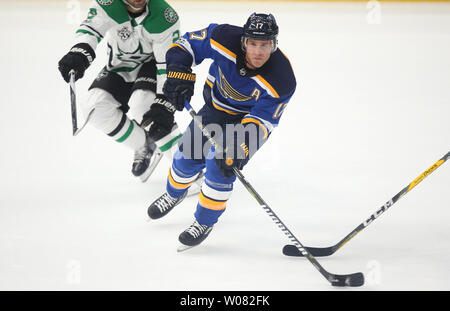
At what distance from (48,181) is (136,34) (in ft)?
3.64

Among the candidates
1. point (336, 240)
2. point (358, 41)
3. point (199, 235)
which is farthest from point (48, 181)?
point (358, 41)

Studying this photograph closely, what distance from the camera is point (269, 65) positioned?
2398 mm

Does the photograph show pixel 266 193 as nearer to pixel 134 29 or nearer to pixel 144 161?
pixel 144 161

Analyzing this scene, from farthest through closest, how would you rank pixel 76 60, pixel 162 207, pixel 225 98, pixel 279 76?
1. pixel 76 60
2. pixel 162 207
3. pixel 225 98
4. pixel 279 76

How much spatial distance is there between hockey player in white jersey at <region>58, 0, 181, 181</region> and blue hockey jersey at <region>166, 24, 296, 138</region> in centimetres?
43

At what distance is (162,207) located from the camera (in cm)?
281

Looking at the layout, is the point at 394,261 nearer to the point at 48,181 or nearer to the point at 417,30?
the point at 48,181

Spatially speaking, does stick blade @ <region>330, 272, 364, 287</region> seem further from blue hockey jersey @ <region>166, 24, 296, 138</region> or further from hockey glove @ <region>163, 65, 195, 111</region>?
hockey glove @ <region>163, 65, 195, 111</region>

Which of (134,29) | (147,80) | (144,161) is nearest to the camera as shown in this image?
(134,29)

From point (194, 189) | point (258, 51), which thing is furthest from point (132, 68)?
point (258, 51)

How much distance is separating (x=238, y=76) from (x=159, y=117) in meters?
0.63

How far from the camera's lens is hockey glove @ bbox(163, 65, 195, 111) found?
2.52 metres

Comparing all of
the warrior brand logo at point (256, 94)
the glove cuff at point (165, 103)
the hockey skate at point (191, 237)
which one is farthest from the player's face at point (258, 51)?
the hockey skate at point (191, 237)

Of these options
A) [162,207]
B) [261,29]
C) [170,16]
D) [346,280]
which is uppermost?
[170,16]
